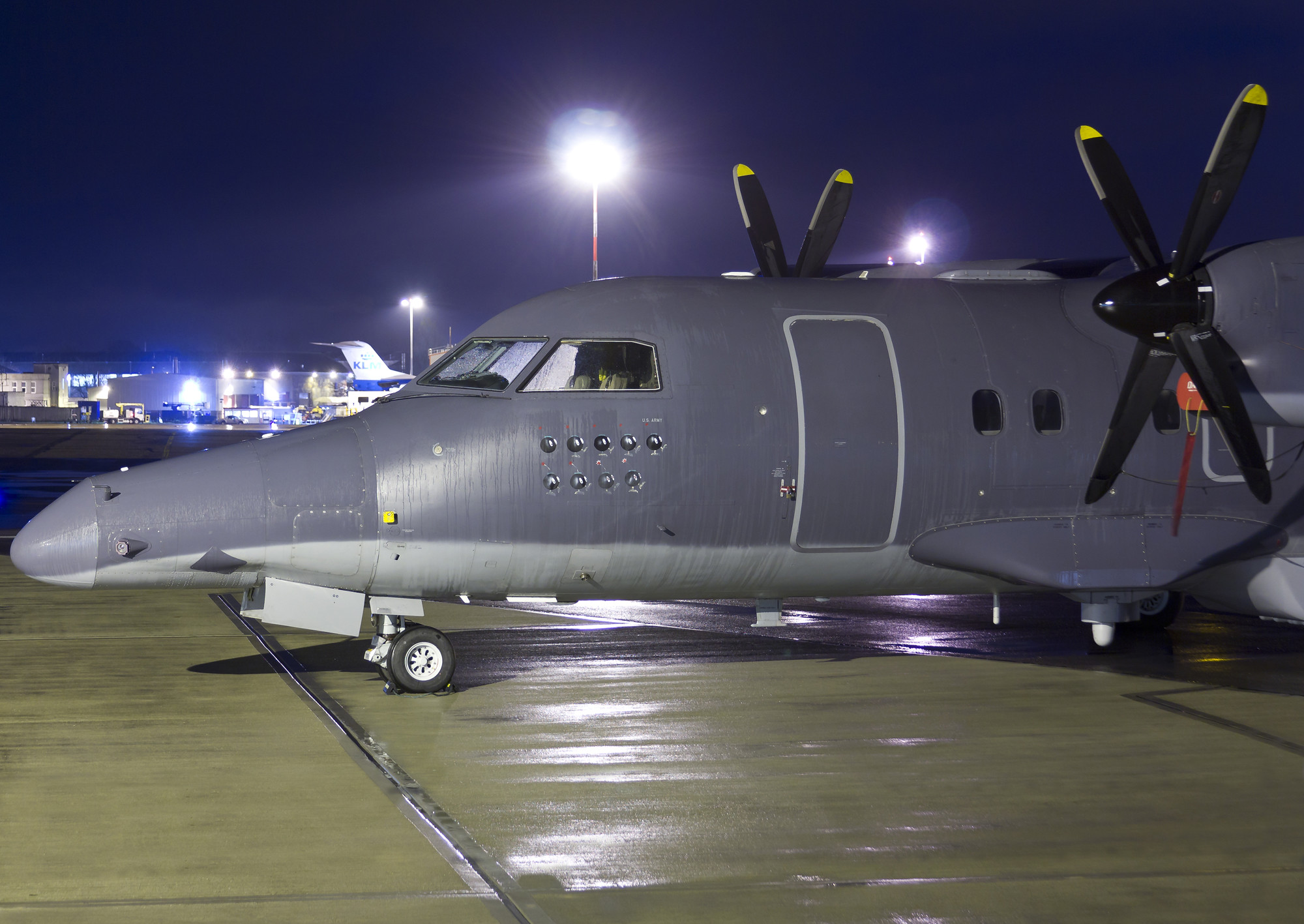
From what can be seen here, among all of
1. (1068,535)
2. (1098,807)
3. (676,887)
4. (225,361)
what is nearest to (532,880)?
(676,887)

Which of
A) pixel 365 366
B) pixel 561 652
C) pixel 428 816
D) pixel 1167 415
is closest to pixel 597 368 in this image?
pixel 561 652

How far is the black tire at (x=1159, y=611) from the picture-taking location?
14.7 metres

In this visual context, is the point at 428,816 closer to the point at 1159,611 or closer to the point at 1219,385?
the point at 1219,385

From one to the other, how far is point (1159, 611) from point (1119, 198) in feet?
18.7

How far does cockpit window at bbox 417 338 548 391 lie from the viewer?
1115 cm

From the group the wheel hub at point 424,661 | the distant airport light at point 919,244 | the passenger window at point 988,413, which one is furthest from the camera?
the distant airport light at point 919,244

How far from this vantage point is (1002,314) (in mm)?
12320

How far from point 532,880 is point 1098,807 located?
153 inches

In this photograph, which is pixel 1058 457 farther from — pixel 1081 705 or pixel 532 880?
pixel 532 880

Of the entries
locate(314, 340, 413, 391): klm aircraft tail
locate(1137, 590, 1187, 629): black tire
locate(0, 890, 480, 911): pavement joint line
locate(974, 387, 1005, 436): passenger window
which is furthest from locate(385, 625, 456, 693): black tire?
locate(314, 340, 413, 391): klm aircraft tail

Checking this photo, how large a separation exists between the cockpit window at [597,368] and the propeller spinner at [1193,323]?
13.7 ft

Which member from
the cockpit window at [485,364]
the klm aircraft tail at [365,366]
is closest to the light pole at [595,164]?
the cockpit window at [485,364]

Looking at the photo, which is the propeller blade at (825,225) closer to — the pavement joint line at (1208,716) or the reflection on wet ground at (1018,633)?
the reflection on wet ground at (1018,633)

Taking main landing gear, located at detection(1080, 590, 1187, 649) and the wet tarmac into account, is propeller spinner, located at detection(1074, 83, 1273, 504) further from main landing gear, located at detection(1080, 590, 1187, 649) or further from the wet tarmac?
the wet tarmac
